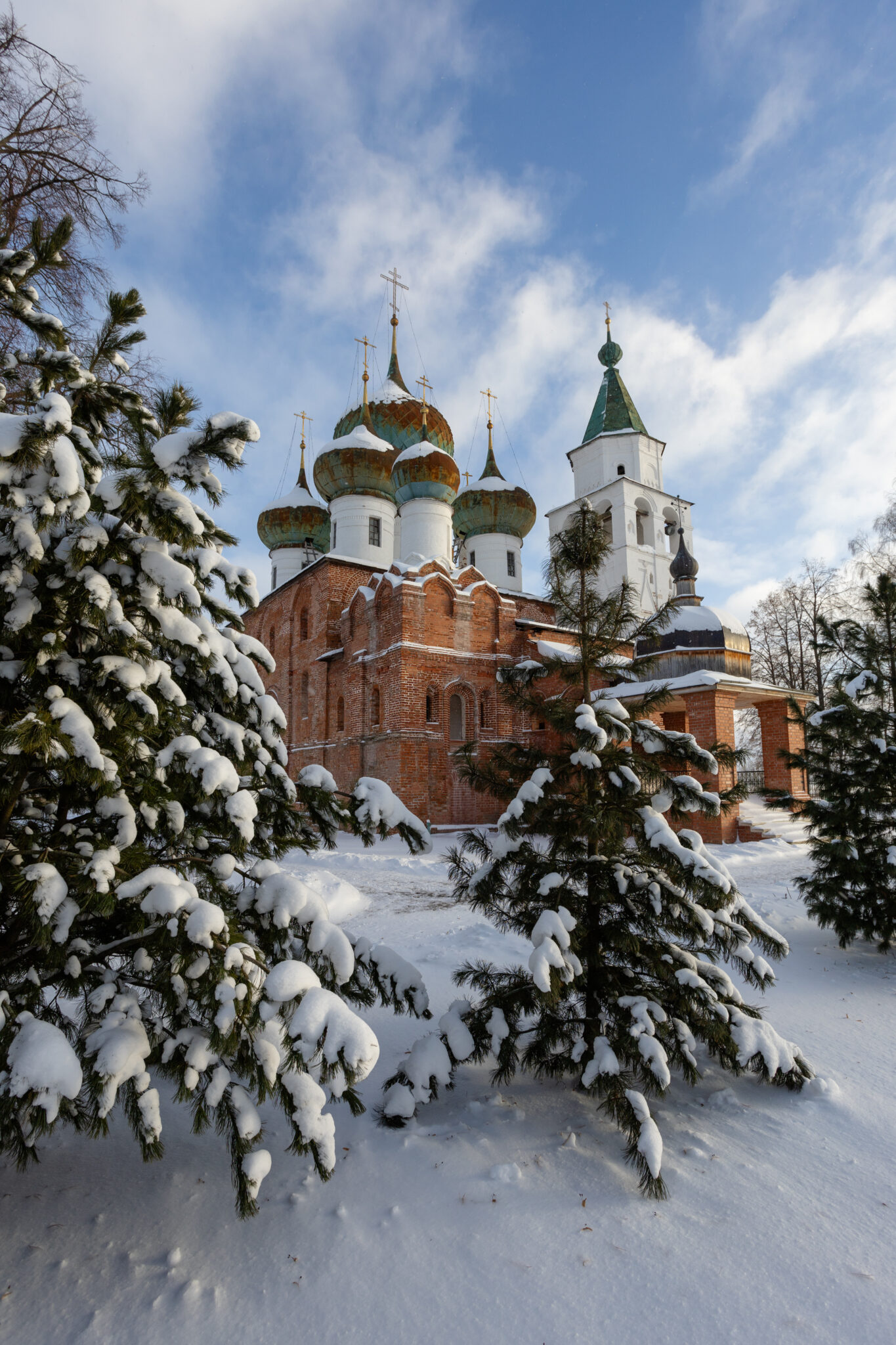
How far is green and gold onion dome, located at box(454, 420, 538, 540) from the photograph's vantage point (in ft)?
87.0

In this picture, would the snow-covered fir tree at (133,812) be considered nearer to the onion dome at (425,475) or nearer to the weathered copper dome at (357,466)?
the onion dome at (425,475)

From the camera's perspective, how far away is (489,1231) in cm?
301

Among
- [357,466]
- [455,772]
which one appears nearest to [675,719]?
[455,772]

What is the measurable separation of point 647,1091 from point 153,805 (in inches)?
122

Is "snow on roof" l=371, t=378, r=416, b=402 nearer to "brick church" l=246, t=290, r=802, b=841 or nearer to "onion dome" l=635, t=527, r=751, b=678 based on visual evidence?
"brick church" l=246, t=290, r=802, b=841

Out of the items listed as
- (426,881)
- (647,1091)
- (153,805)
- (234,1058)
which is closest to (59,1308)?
(234,1058)

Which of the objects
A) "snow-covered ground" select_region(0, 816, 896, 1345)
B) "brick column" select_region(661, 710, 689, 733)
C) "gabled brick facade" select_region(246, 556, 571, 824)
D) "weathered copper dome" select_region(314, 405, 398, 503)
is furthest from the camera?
"weathered copper dome" select_region(314, 405, 398, 503)

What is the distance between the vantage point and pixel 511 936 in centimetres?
751

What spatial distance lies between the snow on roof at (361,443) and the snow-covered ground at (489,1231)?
22.2 meters

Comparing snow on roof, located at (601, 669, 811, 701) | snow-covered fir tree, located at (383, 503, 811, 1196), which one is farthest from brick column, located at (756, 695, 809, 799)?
snow-covered fir tree, located at (383, 503, 811, 1196)

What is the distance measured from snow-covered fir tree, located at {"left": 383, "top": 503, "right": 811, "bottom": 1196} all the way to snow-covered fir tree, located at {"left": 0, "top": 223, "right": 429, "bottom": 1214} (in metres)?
1.28

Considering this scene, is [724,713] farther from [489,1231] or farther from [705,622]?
[489,1231]

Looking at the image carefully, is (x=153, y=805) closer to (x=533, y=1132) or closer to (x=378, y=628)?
Answer: (x=533, y=1132)

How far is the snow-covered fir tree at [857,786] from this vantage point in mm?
6965
